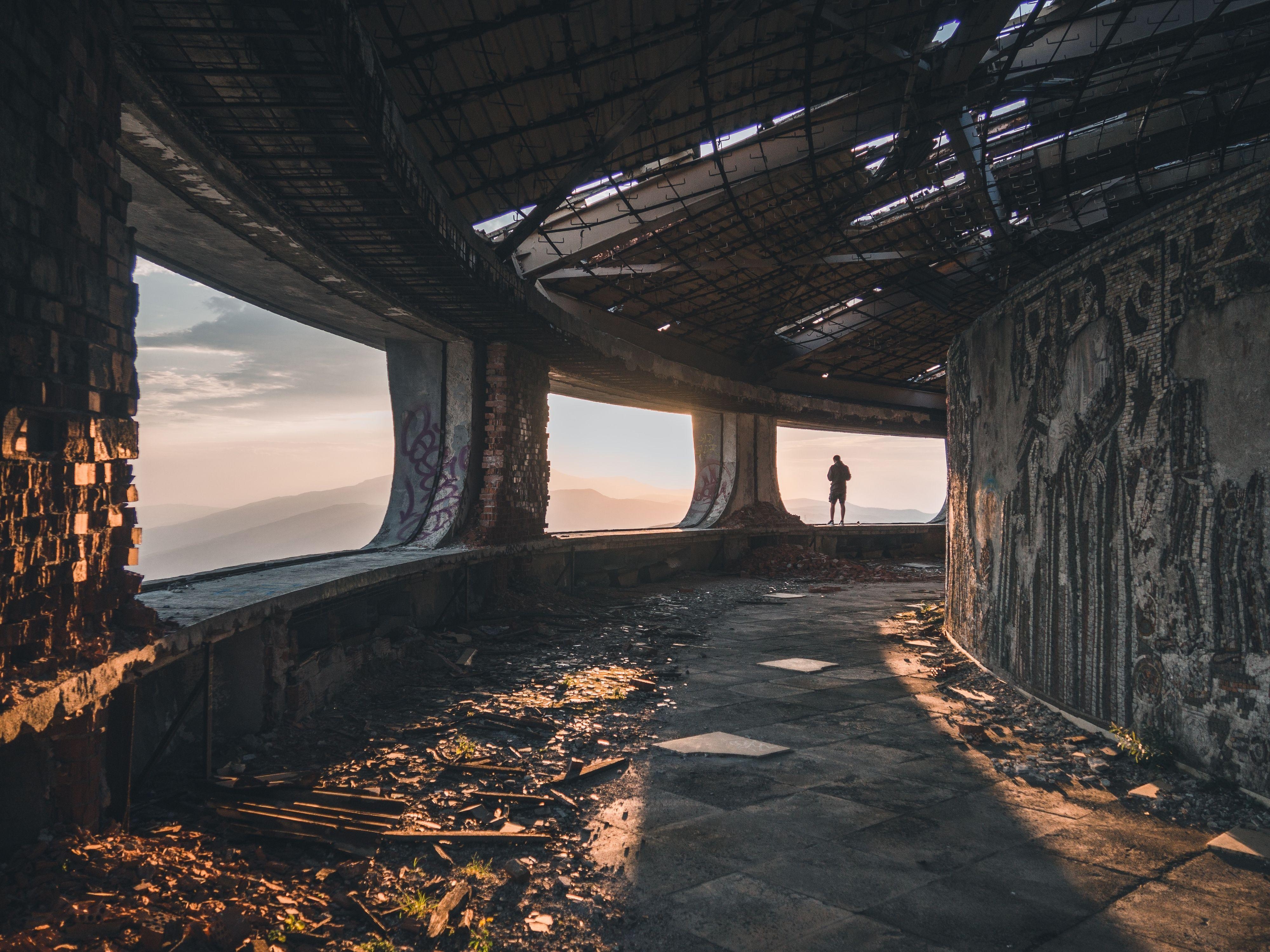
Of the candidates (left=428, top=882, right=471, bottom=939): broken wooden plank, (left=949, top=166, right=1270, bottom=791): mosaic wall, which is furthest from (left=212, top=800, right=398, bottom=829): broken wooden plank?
(left=949, top=166, right=1270, bottom=791): mosaic wall

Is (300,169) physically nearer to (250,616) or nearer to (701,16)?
(250,616)

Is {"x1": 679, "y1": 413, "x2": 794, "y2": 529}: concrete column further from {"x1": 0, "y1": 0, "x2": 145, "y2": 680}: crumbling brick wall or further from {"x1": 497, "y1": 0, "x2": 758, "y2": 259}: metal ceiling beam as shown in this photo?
{"x1": 0, "y1": 0, "x2": 145, "y2": 680}: crumbling brick wall

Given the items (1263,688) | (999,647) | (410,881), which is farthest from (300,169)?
(999,647)

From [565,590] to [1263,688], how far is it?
878 cm

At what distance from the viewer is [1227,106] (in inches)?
408

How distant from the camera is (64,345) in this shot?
9.57 ft

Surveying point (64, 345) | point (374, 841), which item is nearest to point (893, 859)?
point (374, 841)

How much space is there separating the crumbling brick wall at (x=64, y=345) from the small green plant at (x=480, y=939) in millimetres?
1731

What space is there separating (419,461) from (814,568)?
28.9 ft

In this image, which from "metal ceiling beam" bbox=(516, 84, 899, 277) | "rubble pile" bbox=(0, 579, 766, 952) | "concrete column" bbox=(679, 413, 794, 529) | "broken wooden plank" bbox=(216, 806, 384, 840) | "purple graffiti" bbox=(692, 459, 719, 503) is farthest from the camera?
"purple graffiti" bbox=(692, 459, 719, 503)

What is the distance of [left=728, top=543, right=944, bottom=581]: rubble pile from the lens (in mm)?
15031

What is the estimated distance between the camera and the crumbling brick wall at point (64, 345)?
2.60 metres

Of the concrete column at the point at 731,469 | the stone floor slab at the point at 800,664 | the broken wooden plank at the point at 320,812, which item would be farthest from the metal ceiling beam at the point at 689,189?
the concrete column at the point at 731,469

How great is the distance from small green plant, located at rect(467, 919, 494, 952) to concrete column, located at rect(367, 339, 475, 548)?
687 cm
